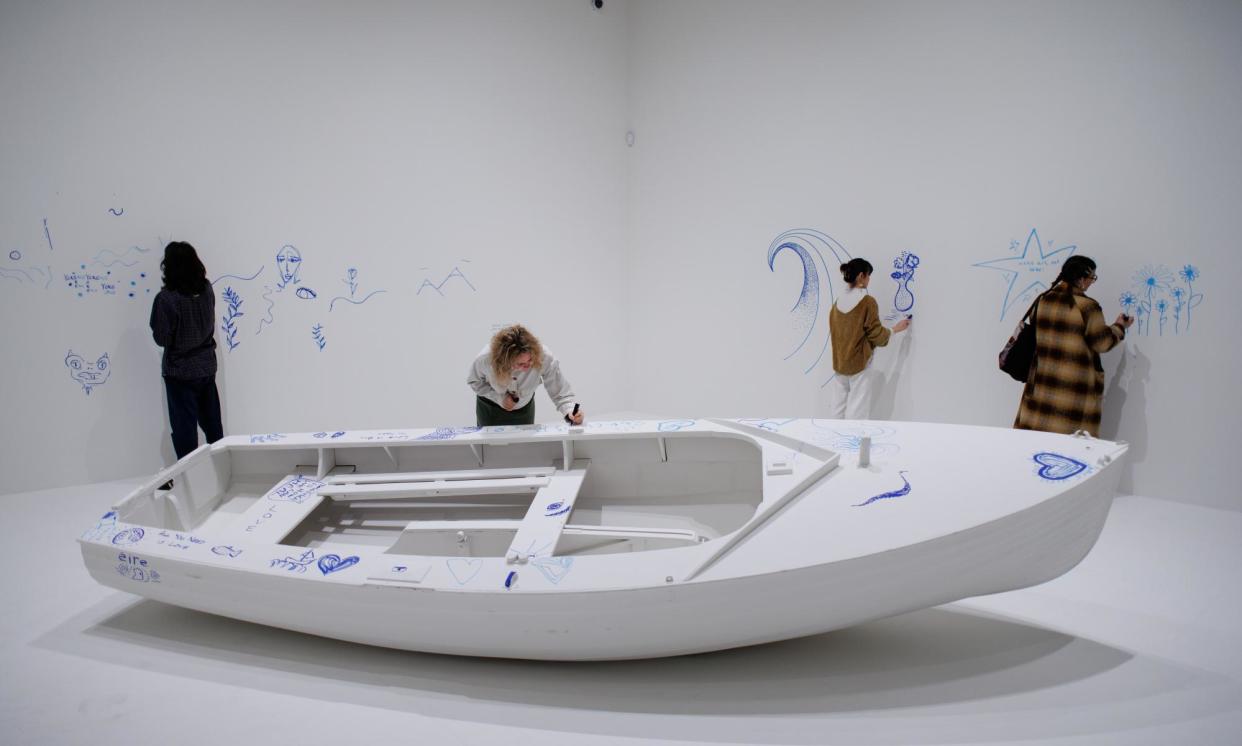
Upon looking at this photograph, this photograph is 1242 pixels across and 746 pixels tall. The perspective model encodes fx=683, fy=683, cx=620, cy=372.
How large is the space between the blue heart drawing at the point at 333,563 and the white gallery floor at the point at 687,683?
34 cm

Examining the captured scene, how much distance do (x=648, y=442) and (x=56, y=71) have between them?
11.5 feet

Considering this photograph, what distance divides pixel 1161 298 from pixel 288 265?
4.63 metres

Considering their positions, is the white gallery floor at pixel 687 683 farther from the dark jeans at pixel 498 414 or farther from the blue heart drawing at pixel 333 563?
the dark jeans at pixel 498 414

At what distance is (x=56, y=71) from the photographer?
→ 3420 mm

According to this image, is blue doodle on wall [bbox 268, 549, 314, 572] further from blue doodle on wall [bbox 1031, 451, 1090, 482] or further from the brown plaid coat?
the brown plaid coat

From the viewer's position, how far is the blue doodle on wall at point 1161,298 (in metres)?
3.17

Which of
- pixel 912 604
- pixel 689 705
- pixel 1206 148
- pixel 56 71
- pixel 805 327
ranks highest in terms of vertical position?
pixel 56 71

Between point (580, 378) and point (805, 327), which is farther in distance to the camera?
point (580, 378)

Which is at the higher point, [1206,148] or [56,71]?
[56,71]

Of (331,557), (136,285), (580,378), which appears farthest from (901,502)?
(136,285)

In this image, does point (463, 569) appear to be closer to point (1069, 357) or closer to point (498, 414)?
point (498, 414)

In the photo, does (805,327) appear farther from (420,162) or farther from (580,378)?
(420,162)

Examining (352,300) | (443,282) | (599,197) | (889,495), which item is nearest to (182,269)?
(352,300)

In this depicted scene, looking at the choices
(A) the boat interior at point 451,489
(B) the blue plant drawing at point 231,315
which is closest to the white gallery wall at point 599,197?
(B) the blue plant drawing at point 231,315
